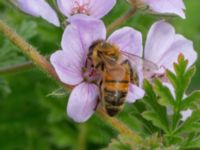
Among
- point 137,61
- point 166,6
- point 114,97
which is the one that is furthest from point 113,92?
point 166,6

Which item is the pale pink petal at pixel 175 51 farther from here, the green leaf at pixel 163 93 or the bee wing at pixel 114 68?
the bee wing at pixel 114 68

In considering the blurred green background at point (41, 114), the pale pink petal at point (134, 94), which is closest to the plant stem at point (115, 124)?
the pale pink petal at point (134, 94)

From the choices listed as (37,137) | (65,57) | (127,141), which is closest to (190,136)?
(127,141)

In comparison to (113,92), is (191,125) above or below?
below

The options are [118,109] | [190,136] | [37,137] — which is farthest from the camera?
[37,137]

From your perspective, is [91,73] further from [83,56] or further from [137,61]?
[137,61]

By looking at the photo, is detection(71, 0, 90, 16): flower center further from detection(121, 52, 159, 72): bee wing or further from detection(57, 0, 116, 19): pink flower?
detection(121, 52, 159, 72): bee wing

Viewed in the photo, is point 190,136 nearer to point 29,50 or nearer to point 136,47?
point 136,47
